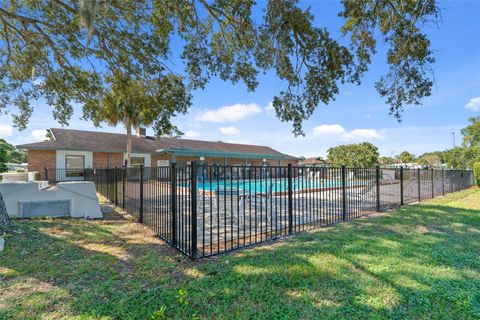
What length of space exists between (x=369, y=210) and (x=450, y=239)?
3.02 metres

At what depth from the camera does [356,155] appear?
24234 mm

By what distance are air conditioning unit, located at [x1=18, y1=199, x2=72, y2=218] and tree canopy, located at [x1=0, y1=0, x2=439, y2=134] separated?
3670mm

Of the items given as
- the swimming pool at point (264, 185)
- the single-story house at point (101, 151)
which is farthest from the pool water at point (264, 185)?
the single-story house at point (101, 151)

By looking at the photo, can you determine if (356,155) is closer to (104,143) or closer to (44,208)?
(104,143)

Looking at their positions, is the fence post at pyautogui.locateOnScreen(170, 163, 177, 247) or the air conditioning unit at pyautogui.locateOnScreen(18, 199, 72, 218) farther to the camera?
the air conditioning unit at pyautogui.locateOnScreen(18, 199, 72, 218)

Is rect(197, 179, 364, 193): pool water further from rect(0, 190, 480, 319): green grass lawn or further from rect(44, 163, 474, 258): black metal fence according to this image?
rect(0, 190, 480, 319): green grass lawn

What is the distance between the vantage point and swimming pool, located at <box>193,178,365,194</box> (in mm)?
Result: 4441

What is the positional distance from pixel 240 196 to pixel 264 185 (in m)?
0.82

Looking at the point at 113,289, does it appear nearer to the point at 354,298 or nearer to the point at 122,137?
the point at 354,298

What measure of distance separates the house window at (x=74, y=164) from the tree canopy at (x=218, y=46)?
10.9 m

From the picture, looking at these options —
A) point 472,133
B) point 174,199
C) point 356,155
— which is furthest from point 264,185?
point 472,133

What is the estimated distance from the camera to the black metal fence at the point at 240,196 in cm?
425

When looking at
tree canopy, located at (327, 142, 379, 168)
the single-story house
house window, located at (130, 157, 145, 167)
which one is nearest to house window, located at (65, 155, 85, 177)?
the single-story house

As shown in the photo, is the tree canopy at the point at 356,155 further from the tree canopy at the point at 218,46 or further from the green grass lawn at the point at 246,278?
the green grass lawn at the point at 246,278
